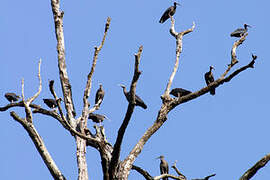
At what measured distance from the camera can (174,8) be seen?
14.3m

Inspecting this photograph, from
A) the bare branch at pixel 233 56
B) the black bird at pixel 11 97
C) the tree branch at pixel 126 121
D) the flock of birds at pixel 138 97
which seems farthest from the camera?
the black bird at pixel 11 97

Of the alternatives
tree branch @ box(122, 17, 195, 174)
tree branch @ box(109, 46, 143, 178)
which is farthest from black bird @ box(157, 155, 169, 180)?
tree branch @ box(109, 46, 143, 178)

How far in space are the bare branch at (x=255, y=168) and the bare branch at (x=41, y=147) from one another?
2354mm

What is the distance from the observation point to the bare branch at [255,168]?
6.70 m

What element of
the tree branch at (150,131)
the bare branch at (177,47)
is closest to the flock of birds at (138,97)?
the bare branch at (177,47)

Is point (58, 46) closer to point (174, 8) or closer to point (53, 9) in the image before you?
point (53, 9)

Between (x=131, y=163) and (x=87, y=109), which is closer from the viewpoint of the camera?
(x=131, y=163)

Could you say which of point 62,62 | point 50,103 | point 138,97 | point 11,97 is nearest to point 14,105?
point 62,62

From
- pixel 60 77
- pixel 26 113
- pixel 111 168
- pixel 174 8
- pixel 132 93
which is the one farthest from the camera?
pixel 174 8

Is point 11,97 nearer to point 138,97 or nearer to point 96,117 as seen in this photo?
point 96,117

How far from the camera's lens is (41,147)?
7.59m

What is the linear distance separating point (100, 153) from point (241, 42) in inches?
140

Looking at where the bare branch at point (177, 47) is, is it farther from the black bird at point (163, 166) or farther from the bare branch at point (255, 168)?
the black bird at point (163, 166)

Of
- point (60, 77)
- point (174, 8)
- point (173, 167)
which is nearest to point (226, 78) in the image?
point (173, 167)
